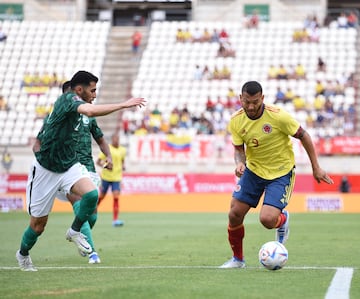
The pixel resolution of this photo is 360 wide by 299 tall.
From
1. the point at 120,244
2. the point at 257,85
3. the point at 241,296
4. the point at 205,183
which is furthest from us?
the point at 205,183

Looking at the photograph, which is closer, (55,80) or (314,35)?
(55,80)

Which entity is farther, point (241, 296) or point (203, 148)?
point (203, 148)

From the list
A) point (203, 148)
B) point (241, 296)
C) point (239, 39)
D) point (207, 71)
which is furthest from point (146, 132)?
point (241, 296)

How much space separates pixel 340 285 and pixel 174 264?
346 cm

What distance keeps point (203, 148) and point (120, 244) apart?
68.8 ft

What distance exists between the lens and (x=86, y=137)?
15297mm

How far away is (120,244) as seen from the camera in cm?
1795

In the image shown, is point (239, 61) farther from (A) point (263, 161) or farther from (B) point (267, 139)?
(B) point (267, 139)

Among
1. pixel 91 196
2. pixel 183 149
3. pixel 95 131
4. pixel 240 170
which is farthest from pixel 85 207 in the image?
pixel 183 149

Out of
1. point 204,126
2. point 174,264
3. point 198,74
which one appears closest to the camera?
point 174,264

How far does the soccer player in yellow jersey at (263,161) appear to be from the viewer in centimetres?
1177

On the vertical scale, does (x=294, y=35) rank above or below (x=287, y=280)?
above

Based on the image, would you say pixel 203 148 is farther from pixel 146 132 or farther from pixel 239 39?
pixel 239 39

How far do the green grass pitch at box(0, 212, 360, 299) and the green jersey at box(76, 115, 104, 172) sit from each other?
156 cm
